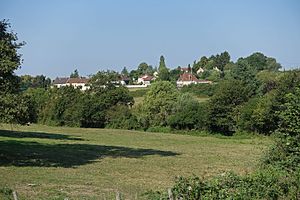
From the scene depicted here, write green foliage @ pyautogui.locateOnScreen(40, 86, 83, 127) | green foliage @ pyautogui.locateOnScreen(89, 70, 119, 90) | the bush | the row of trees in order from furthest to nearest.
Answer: green foliage @ pyautogui.locateOnScreen(89, 70, 119, 90)
green foliage @ pyautogui.locateOnScreen(40, 86, 83, 127)
the bush
the row of trees

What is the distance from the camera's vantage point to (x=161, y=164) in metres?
34.6

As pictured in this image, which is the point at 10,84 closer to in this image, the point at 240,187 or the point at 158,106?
the point at 240,187

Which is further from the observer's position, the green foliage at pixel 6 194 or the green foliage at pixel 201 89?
the green foliage at pixel 201 89

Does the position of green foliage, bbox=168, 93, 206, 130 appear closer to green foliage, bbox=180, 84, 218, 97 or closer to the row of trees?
the row of trees

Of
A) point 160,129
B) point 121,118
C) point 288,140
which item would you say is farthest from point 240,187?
point 121,118

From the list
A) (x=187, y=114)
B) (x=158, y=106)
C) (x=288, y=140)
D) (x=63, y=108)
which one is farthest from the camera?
(x=63, y=108)

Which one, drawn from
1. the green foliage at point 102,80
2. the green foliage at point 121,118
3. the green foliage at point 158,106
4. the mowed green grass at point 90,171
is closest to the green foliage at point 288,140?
the mowed green grass at point 90,171

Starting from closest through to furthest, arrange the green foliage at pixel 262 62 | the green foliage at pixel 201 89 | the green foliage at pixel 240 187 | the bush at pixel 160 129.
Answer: the green foliage at pixel 240 187, the bush at pixel 160 129, the green foliage at pixel 201 89, the green foliage at pixel 262 62

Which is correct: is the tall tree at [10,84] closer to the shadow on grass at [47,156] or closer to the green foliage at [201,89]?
the shadow on grass at [47,156]

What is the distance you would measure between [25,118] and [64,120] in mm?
67424

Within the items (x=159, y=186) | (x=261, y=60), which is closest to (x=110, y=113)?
(x=159, y=186)

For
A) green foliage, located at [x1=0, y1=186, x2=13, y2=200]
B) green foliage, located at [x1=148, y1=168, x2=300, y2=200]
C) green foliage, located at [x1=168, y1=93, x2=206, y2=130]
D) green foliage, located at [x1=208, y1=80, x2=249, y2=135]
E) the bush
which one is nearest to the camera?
green foliage, located at [x1=148, y1=168, x2=300, y2=200]

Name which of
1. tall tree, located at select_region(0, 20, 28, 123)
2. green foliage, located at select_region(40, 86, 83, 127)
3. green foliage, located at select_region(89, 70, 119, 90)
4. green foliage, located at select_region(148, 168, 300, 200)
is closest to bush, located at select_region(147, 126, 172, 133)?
green foliage, located at select_region(40, 86, 83, 127)

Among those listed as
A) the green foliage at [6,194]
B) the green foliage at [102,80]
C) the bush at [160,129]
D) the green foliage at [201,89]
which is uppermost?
the green foliage at [102,80]
